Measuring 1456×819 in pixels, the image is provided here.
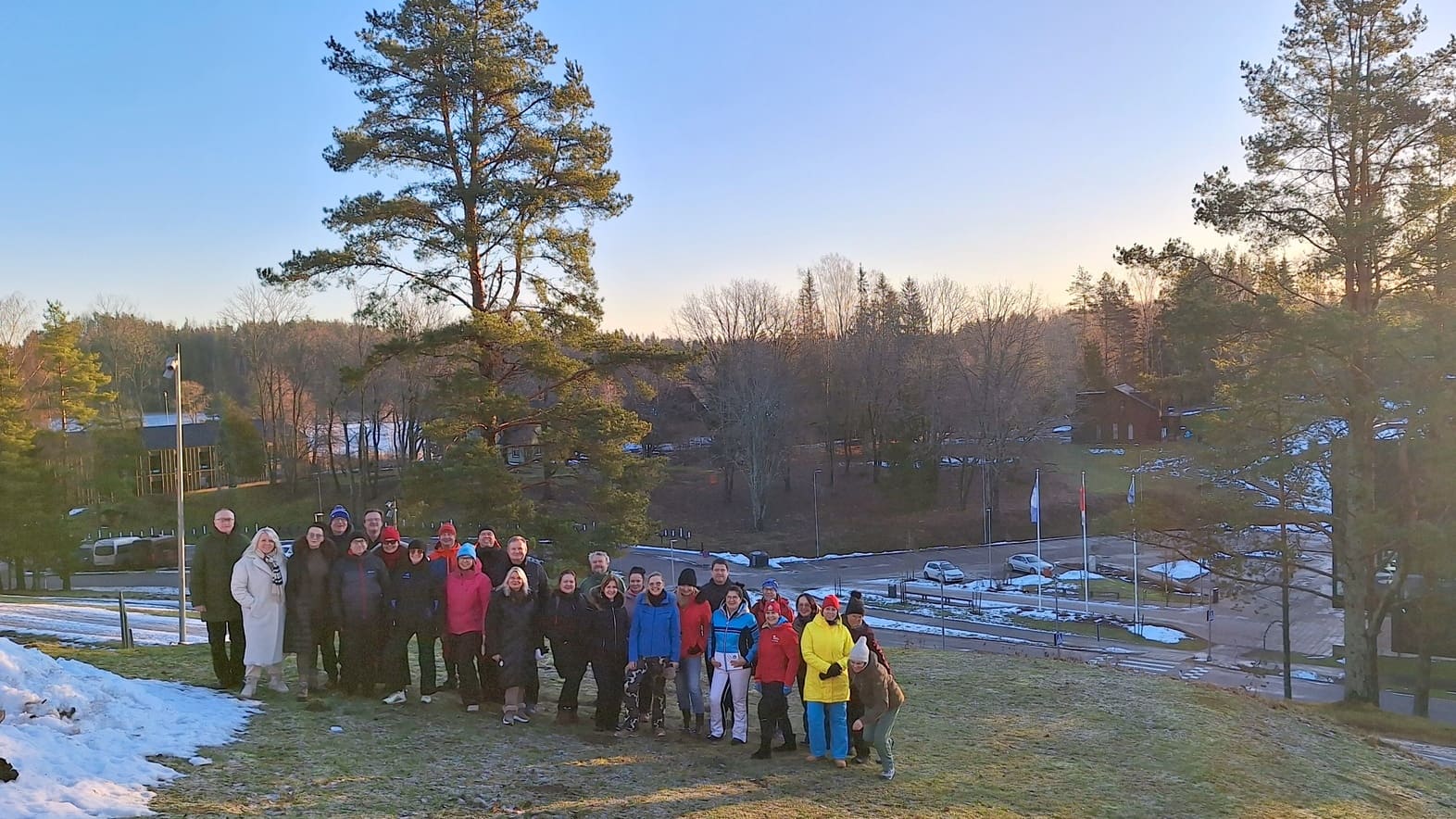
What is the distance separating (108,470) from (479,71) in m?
24.0

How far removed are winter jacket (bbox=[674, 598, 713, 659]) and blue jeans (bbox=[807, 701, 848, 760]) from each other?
3.52 feet

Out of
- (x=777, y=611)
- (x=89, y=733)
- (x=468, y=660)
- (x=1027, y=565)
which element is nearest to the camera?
(x=89, y=733)

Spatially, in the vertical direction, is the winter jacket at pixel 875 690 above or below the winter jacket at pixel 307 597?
below

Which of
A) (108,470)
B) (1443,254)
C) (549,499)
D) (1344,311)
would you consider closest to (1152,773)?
(1344,311)

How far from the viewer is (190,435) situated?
171ft

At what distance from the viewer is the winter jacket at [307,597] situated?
784cm

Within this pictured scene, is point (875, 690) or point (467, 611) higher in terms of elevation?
point (467, 611)

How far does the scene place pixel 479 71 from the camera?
1817cm

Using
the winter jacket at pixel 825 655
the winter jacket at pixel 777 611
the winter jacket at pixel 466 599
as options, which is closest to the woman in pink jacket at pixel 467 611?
the winter jacket at pixel 466 599

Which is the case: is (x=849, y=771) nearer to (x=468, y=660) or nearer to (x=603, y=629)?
(x=603, y=629)

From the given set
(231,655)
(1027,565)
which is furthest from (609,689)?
(1027,565)

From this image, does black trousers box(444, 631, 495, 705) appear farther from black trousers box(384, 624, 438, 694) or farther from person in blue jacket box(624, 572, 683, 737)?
person in blue jacket box(624, 572, 683, 737)

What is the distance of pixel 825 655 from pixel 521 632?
8.39 feet

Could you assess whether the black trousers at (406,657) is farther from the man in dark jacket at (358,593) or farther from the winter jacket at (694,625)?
the winter jacket at (694,625)
